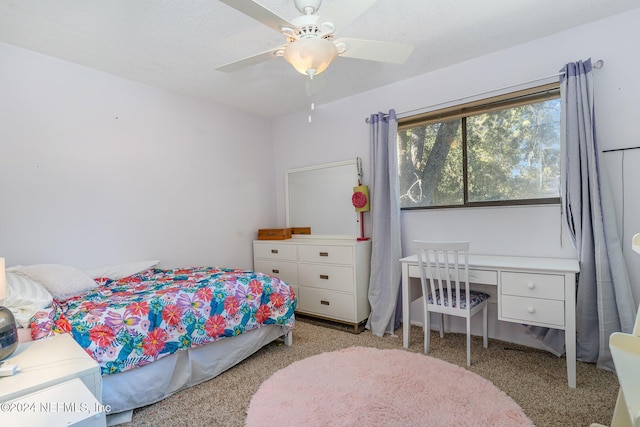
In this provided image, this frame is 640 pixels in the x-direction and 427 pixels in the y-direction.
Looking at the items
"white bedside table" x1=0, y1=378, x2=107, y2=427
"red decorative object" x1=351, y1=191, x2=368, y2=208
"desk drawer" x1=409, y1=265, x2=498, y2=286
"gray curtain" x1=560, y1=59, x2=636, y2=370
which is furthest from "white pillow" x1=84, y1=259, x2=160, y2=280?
"gray curtain" x1=560, y1=59, x2=636, y2=370

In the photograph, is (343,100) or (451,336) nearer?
(451,336)

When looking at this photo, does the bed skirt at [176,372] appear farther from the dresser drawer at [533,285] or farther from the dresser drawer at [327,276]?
the dresser drawer at [533,285]

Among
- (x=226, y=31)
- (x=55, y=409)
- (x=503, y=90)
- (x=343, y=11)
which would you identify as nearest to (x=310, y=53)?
(x=343, y=11)

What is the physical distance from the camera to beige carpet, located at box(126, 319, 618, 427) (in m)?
1.76

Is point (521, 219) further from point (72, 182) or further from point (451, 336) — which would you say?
point (72, 182)

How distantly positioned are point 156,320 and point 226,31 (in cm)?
184

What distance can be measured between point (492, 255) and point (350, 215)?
137 centimetres

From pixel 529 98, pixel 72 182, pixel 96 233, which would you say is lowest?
pixel 96 233

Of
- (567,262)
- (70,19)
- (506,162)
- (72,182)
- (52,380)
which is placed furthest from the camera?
(506,162)

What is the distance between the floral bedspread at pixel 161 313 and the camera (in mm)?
1733

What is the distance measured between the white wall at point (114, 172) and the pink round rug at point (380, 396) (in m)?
1.67

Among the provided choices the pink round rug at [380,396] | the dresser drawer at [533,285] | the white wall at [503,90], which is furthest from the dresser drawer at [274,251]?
the dresser drawer at [533,285]

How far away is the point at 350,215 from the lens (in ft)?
11.3

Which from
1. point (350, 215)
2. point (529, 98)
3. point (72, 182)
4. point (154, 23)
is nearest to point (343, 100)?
point (350, 215)
